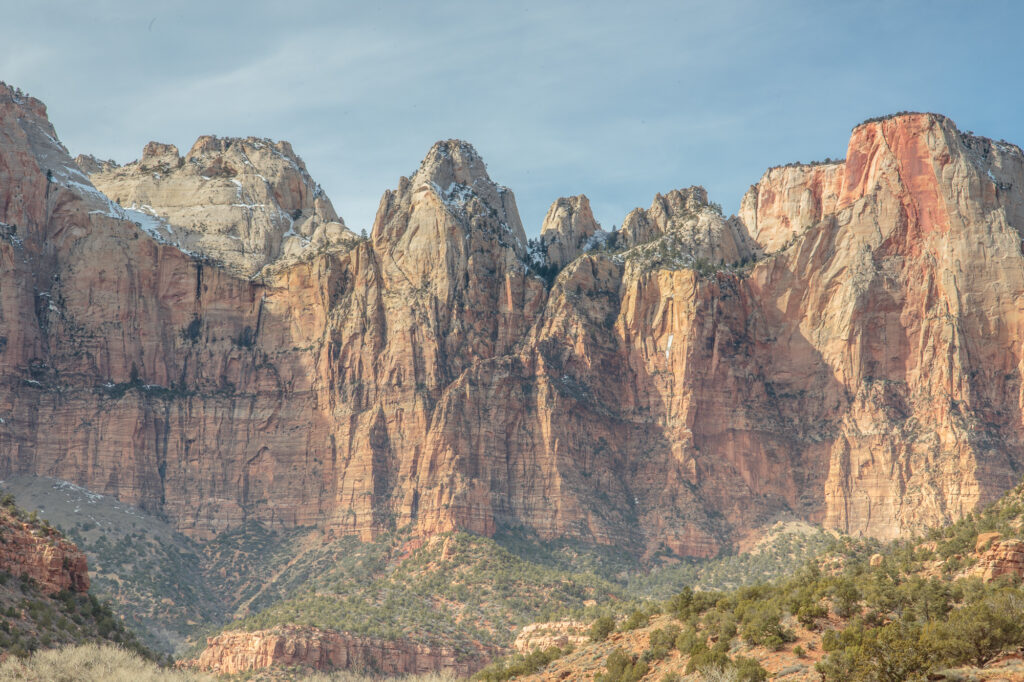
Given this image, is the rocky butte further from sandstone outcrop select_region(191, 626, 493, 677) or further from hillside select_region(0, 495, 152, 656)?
hillside select_region(0, 495, 152, 656)

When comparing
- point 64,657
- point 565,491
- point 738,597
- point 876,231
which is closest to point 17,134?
point 565,491

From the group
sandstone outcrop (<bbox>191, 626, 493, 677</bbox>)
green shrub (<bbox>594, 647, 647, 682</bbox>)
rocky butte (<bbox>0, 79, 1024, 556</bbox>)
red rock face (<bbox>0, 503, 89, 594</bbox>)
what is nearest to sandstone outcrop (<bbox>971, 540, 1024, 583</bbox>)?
green shrub (<bbox>594, 647, 647, 682</bbox>)

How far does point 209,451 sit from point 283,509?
38.2 feet

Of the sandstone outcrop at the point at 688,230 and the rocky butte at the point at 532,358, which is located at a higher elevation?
the sandstone outcrop at the point at 688,230

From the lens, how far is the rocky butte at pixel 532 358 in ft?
492

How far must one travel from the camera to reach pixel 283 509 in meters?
158

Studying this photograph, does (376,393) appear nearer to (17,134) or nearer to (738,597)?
(17,134)

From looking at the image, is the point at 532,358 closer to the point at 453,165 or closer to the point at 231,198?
the point at 453,165

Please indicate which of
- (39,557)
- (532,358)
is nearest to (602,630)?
(39,557)

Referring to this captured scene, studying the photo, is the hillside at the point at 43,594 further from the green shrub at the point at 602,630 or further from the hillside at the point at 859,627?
the green shrub at the point at 602,630

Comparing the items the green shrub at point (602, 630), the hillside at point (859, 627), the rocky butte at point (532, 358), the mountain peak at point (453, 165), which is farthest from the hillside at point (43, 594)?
the mountain peak at point (453, 165)

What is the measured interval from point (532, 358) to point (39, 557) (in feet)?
289

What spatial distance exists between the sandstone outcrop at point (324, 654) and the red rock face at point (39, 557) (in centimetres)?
3516

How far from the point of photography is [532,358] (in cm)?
15812
